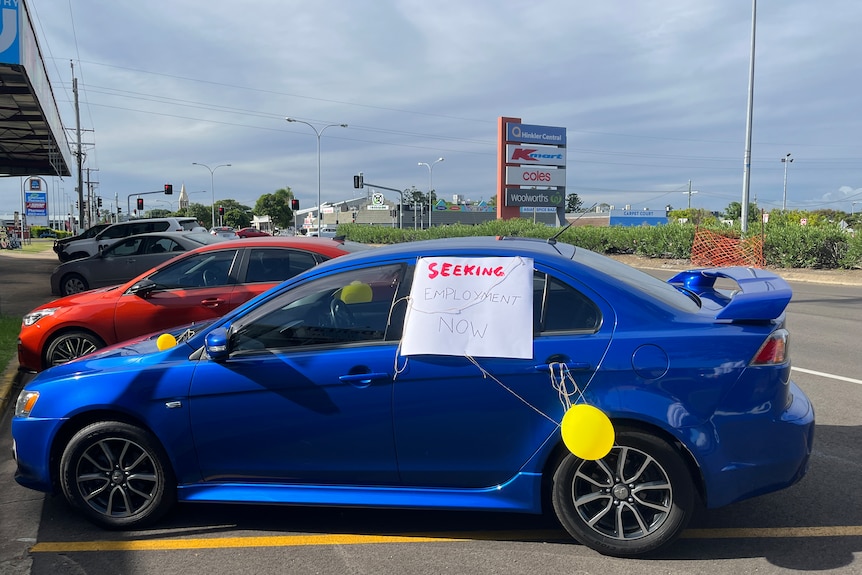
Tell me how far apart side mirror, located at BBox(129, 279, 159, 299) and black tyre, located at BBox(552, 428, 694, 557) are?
16.7 ft

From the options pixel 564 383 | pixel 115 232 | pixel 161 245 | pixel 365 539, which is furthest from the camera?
pixel 115 232

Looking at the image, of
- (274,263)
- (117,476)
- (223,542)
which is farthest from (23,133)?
(223,542)

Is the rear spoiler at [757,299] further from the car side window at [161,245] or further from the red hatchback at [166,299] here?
the car side window at [161,245]

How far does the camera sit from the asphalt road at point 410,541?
3443 millimetres

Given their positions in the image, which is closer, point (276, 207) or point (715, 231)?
point (715, 231)

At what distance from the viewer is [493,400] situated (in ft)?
11.4

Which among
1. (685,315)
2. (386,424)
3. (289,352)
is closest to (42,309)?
(289,352)

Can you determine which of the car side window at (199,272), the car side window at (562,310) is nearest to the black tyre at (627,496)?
the car side window at (562,310)

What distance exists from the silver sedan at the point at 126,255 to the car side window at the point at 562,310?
35.5 feet

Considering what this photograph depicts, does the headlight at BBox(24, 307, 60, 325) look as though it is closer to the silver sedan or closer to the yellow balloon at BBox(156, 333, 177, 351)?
the yellow balloon at BBox(156, 333, 177, 351)

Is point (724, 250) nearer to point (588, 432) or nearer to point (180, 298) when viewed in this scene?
point (180, 298)

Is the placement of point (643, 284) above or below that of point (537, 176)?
below

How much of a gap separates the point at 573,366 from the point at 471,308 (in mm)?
621

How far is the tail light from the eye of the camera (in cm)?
339
